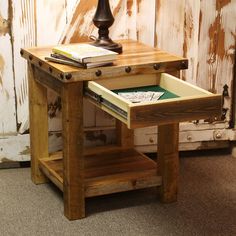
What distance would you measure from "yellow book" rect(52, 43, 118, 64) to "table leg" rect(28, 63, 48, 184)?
277mm

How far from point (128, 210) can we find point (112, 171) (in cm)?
19

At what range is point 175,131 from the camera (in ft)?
7.16

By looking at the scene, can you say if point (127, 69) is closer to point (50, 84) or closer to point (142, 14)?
point (50, 84)

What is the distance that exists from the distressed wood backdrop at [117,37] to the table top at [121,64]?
0.16 m

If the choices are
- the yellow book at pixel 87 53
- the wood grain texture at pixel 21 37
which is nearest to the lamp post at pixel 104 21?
the yellow book at pixel 87 53

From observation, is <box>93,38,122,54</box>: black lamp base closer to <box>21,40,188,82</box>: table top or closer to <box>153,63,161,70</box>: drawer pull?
<box>21,40,188,82</box>: table top

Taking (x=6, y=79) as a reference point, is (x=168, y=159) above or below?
below

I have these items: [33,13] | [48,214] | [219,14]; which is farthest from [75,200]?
[219,14]

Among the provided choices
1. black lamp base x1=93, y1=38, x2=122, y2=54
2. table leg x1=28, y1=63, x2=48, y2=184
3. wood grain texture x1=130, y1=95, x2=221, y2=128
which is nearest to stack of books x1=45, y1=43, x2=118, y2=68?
black lamp base x1=93, y1=38, x2=122, y2=54

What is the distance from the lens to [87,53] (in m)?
2.03

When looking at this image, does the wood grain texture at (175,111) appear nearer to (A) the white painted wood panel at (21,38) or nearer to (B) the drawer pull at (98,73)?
(B) the drawer pull at (98,73)

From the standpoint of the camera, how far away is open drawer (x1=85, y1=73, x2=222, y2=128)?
1.72m

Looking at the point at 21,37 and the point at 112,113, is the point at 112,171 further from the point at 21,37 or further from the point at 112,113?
the point at 21,37

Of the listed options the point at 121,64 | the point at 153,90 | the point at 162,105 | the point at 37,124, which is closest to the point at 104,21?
the point at 121,64
